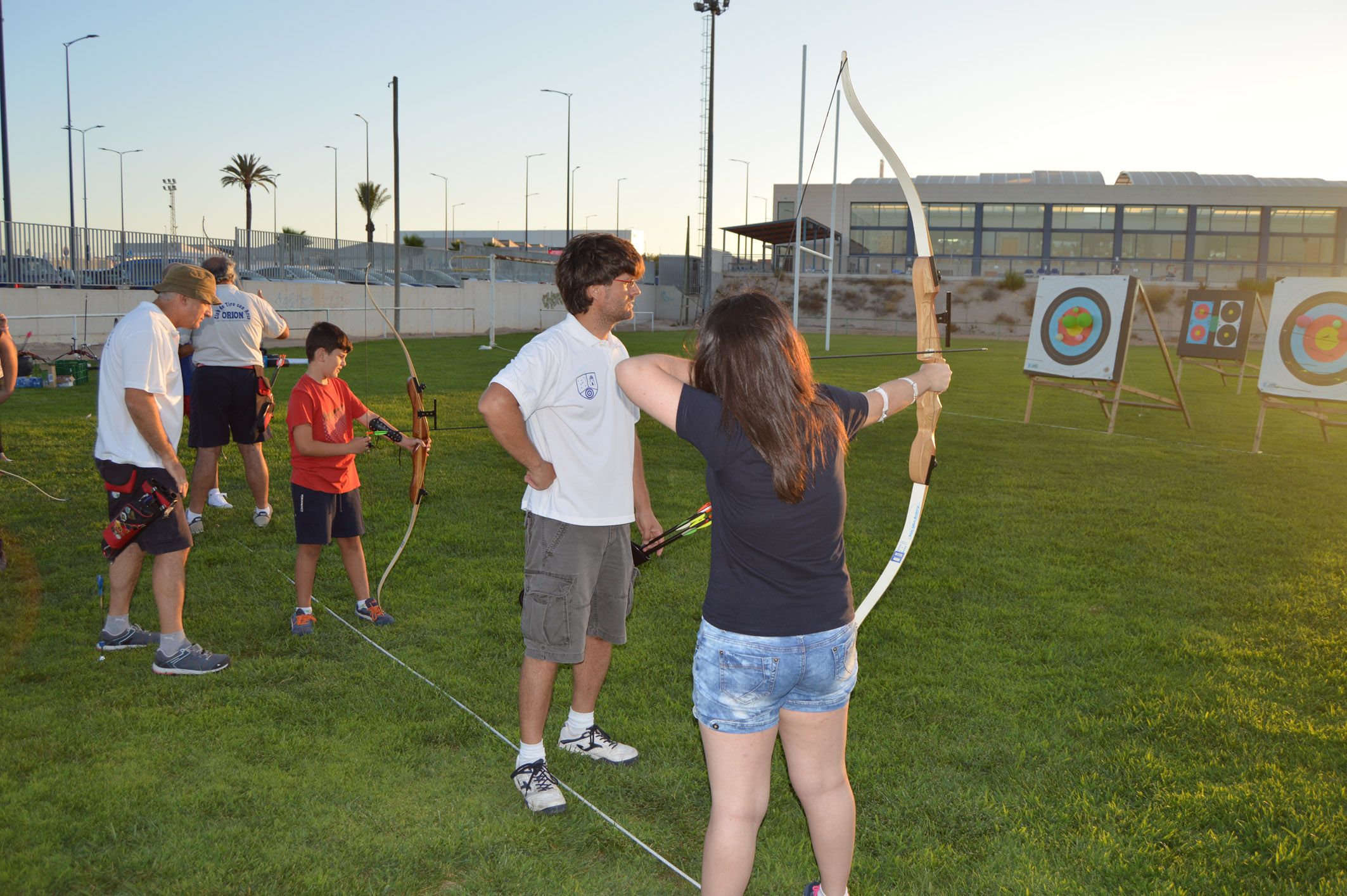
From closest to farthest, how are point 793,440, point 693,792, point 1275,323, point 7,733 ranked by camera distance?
1. point 793,440
2. point 693,792
3. point 7,733
4. point 1275,323

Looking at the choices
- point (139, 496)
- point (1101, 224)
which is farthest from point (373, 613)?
point (1101, 224)

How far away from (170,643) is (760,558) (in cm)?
315

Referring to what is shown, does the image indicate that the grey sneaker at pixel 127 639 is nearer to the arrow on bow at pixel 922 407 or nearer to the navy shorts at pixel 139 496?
the navy shorts at pixel 139 496

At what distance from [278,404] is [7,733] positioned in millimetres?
10319

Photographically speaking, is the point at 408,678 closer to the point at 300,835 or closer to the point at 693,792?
the point at 300,835

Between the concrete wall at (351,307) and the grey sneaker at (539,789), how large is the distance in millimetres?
16188

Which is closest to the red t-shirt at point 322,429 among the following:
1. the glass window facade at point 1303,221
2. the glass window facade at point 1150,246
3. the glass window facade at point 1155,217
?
the glass window facade at point 1150,246

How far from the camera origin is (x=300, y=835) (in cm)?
297

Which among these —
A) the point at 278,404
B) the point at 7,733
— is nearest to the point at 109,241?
the point at 278,404

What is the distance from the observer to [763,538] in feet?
7.09

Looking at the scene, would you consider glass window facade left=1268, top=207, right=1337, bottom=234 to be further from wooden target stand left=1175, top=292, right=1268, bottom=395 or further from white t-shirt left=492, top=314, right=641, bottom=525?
white t-shirt left=492, top=314, right=641, bottom=525

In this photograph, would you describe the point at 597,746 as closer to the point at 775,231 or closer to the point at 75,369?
the point at 75,369

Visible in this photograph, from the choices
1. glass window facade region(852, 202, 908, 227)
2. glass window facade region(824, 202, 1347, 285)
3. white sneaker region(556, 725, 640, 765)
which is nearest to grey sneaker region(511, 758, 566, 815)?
white sneaker region(556, 725, 640, 765)

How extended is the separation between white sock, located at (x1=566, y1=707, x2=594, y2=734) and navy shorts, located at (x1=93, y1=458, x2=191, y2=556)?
1.87 metres
